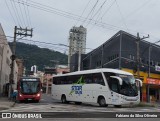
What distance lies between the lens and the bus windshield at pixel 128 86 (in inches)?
1132

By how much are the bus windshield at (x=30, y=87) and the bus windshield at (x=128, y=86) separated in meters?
11.6

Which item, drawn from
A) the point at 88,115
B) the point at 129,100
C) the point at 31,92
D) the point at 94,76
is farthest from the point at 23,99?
the point at 88,115

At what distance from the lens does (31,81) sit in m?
37.3

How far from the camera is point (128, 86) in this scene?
96.0ft

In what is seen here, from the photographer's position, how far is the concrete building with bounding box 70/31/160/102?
49000mm

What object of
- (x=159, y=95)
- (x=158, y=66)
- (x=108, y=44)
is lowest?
(x=159, y=95)

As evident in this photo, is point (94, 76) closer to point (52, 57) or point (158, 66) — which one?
point (158, 66)

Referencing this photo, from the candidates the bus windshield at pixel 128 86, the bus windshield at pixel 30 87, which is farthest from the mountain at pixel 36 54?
the bus windshield at pixel 128 86

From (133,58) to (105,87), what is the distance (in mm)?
23004

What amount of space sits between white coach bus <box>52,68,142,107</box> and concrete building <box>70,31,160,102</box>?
48.5 ft

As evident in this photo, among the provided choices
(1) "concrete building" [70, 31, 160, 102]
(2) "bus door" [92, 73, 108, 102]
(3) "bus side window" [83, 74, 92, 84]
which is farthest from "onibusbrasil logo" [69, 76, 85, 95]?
(1) "concrete building" [70, 31, 160, 102]

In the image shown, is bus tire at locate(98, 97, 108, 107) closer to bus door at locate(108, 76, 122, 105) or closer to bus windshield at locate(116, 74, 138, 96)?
bus door at locate(108, 76, 122, 105)

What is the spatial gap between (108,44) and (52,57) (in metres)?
12.1

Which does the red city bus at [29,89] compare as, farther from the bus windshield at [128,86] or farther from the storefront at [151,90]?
the storefront at [151,90]
